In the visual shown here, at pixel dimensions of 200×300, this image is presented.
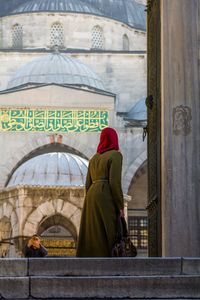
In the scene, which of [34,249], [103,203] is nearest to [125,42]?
[34,249]

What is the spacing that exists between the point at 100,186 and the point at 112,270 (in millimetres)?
1858

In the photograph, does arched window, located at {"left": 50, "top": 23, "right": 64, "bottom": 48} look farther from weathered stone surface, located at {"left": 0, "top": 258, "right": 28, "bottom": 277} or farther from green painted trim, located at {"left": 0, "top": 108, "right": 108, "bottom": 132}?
weathered stone surface, located at {"left": 0, "top": 258, "right": 28, "bottom": 277}

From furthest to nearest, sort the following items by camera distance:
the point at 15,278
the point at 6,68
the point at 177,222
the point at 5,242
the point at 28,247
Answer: the point at 6,68
the point at 5,242
the point at 28,247
the point at 177,222
the point at 15,278

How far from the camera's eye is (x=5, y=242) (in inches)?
1048

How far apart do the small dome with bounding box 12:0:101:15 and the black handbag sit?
40199mm

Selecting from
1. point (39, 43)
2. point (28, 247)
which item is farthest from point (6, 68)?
point (28, 247)

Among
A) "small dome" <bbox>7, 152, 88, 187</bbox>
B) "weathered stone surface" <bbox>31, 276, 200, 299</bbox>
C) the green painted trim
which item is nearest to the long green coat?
"weathered stone surface" <bbox>31, 276, 200, 299</bbox>

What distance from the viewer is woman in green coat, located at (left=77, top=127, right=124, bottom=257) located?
8617 millimetres

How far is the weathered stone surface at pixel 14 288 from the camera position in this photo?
6.71 meters

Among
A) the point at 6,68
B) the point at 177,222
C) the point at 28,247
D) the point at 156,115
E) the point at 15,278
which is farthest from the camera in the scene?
the point at 6,68

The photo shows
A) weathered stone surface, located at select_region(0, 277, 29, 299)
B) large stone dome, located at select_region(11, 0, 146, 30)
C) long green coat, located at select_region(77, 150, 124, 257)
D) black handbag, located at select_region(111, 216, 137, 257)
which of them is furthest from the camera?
large stone dome, located at select_region(11, 0, 146, 30)

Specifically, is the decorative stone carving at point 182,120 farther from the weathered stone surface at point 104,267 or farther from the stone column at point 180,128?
the weathered stone surface at point 104,267

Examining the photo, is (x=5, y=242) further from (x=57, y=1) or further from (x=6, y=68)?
(x=57, y=1)

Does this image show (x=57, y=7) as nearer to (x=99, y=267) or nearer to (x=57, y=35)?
(x=57, y=35)
